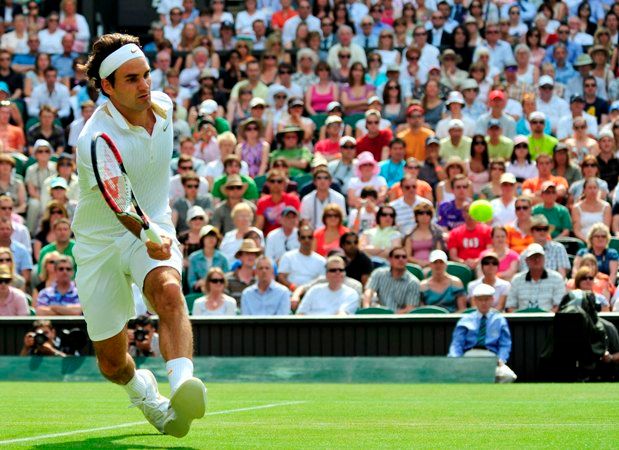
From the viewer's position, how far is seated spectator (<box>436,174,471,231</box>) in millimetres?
15781

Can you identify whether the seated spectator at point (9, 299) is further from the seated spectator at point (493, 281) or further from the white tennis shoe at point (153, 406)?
the white tennis shoe at point (153, 406)

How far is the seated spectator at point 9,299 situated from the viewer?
48.3 ft

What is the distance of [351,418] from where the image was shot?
25.1 feet

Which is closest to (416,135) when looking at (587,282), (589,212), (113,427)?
(589,212)

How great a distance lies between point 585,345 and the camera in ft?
40.3

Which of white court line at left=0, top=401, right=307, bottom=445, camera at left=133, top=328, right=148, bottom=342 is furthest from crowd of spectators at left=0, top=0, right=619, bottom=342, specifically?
white court line at left=0, top=401, right=307, bottom=445

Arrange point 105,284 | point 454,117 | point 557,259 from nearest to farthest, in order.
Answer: point 105,284, point 557,259, point 454,117

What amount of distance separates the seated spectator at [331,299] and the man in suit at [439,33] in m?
7.68

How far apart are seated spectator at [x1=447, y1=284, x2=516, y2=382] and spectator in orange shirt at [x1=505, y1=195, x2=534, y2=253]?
242 cm

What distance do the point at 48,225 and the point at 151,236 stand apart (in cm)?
1091

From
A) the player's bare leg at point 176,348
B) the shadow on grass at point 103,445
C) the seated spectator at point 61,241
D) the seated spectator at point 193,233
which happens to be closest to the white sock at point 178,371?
the player's bare leg at point 176,348

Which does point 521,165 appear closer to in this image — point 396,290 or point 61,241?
point 396,290

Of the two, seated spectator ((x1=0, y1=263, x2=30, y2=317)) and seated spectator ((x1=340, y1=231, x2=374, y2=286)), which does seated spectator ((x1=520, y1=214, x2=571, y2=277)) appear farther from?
seated spectator ((x1=0, y1=263, x2=30, y2=317))

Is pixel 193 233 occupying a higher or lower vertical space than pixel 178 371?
higher
